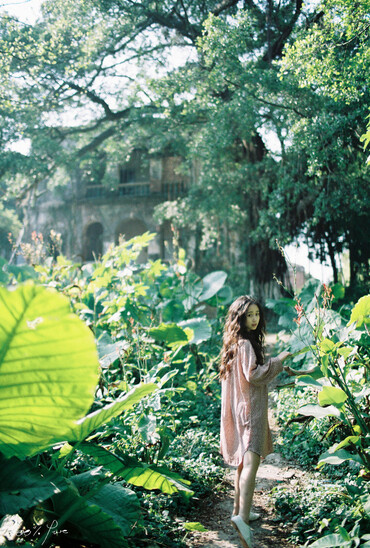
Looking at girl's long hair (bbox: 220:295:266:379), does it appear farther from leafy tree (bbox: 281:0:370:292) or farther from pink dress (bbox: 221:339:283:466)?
leafy tree (bbox: 281:0:370:292)

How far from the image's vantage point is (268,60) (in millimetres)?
7762

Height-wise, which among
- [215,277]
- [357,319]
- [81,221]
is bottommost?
[357,319]

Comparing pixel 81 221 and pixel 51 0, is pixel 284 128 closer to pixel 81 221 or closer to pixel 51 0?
pixel 51 0

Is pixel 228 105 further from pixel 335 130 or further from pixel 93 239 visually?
pixel 93 239

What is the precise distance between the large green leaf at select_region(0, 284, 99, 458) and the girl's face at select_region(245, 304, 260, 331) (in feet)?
4.64

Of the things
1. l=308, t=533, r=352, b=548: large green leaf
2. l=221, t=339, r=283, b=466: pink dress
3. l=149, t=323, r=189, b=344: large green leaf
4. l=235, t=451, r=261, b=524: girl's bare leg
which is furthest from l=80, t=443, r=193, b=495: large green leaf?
l=149, t=323, r=189, b=344: large green leaf

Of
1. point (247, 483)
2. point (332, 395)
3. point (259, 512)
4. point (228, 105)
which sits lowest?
point (259, 512)

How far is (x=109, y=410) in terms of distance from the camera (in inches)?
62.1

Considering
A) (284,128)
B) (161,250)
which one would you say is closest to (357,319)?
(284,128)

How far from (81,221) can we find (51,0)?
9.57m

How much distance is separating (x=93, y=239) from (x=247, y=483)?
54.8 ft

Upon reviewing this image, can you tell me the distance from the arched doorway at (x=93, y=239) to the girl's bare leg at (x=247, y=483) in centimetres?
1610

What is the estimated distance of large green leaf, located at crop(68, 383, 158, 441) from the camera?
153 cm

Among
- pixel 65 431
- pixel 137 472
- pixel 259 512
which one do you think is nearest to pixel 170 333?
pixel 259 512
